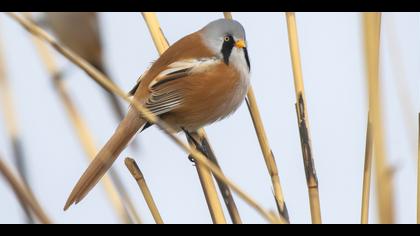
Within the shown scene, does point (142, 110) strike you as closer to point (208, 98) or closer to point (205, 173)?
point (205, 173)

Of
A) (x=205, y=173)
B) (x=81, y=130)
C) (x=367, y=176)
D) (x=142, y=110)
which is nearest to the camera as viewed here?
(x=142, y=110)

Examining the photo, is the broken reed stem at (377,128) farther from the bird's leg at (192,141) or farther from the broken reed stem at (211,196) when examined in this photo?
the bird's leg at (192,141)

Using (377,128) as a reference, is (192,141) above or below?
below

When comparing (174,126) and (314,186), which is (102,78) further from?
(174,126)

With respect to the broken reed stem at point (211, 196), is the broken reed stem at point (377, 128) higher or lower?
higher

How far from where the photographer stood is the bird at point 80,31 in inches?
83.5

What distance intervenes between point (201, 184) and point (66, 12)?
748mm

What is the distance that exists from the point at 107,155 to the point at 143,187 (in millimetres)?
589

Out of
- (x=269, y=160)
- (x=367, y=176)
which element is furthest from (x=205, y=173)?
(x=367, y=176)

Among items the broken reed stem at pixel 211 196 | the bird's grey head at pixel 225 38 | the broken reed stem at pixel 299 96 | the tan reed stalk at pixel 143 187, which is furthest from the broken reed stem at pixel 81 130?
the bird's grey head at pixel 225 38

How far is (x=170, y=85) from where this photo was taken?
281cm

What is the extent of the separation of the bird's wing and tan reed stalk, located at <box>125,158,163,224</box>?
3.00ft

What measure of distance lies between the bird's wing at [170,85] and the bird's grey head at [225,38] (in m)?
0.09
